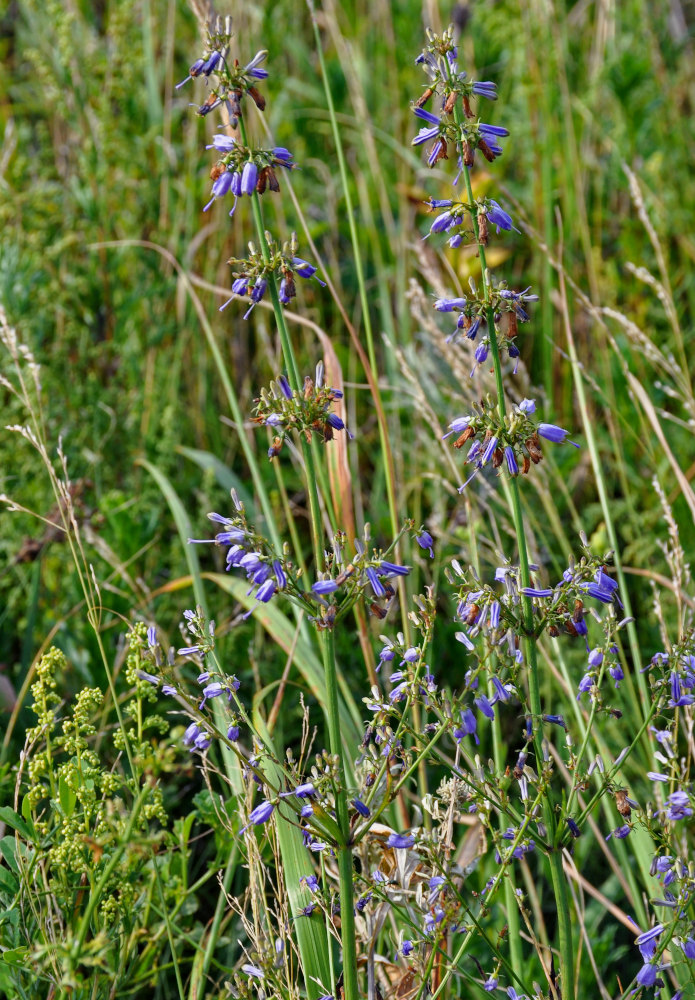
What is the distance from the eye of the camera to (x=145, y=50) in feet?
12.1

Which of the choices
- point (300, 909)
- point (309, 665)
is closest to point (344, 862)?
point (300, 909)

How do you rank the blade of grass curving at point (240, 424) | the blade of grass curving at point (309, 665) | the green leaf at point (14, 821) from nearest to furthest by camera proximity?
the green leaf at point (14, 821) → the blade of grass curving at point (309, 665) → the blade of grass curving at point (240, 424)

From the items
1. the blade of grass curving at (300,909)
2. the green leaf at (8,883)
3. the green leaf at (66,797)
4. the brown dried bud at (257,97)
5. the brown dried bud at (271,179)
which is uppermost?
the brown dried bud at (257,97)

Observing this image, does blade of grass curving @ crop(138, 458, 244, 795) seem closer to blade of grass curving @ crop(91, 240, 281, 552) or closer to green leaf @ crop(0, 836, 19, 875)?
blade of grass curving @ crop(91, 240, 281, 552)

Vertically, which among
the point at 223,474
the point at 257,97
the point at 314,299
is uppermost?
the point at 257,97

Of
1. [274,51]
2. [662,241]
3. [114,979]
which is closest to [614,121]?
[662,241]

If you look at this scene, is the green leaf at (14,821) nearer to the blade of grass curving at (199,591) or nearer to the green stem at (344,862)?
the blade of grass curving at (199,591)

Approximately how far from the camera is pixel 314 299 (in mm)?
3424

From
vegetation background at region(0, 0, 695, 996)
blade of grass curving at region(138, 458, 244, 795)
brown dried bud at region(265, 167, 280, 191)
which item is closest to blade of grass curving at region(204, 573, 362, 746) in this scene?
blade of grass curving at region(138, 458, 244, 795)

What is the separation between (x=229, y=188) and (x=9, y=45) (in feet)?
14.2

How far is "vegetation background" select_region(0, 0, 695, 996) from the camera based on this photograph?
2.41m

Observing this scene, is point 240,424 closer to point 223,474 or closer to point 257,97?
point 223,474

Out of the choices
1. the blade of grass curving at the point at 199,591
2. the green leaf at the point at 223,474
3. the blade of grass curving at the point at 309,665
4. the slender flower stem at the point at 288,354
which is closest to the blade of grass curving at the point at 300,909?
the blade of grass curving at the point at 199,591

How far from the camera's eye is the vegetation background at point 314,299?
241 cm
